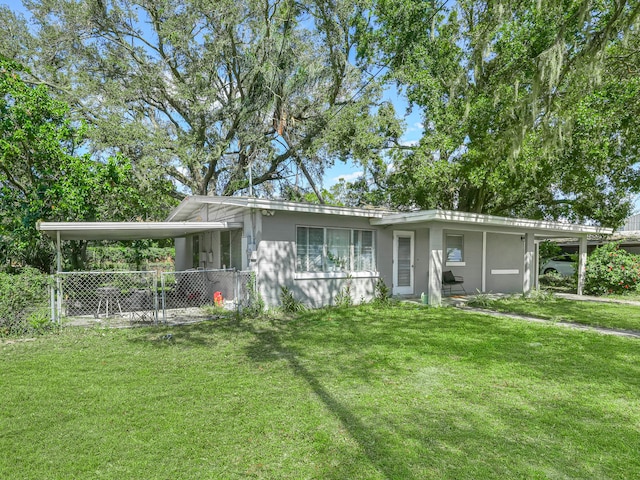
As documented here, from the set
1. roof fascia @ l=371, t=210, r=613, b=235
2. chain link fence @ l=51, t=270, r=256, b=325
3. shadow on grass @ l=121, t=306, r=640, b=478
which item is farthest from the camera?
roof fascia @ l=371, t=210, r=613, b=235

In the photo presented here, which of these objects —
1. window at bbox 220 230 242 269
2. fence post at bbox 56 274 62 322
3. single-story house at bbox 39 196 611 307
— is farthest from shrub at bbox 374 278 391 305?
fence post at bbox 56 274 62 322

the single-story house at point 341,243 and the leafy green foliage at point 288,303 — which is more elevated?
the single-story house at point 341,243

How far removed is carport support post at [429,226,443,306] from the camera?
995 cm

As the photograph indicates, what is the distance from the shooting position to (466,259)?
13242 millimetres

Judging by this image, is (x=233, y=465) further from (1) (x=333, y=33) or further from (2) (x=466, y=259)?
(1) (x=333, y=33)

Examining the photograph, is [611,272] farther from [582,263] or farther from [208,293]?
[208,293]

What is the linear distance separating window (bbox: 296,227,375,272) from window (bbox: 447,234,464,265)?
3.39m

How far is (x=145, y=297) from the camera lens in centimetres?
955

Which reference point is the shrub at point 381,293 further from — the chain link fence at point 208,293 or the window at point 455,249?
the chain link fence at point 208,293

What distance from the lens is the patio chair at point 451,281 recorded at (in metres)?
12.4

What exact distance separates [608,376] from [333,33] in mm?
16575

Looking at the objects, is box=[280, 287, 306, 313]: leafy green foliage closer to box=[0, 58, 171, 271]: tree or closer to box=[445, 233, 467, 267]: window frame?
box=[445, 233, 467, 267]: window frame

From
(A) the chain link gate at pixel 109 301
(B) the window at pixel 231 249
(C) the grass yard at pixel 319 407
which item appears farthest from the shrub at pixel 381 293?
(A) the chain link gate at pixel 109 301

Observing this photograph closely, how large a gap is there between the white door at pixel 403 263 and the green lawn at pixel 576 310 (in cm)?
242
